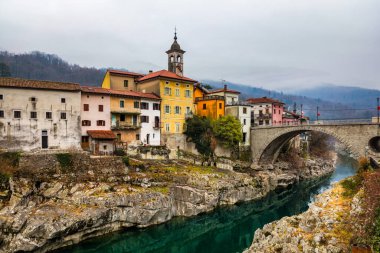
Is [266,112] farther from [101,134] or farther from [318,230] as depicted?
[318,230]

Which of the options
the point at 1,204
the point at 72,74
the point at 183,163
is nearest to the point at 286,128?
the point at 183,163

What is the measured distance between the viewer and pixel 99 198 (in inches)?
1234

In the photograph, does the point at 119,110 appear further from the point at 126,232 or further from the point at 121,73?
the point at 126,232

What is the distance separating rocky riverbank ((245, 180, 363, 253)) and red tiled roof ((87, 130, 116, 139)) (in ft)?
89.3

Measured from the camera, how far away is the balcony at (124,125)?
45.9m

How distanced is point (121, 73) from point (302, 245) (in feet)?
153

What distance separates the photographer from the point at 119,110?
46.6 m

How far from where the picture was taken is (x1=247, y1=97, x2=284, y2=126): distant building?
6975 cm

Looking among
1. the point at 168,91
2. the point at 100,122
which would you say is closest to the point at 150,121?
the point at 168,91

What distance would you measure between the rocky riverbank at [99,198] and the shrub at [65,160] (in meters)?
0.27

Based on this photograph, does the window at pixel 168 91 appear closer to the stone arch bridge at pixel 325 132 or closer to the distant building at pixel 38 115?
the distant building at pixel 38 115

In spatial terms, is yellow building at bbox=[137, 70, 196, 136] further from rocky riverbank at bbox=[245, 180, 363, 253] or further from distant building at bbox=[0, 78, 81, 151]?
rocky riverbank at bbox=[245, 180, 363, 253]

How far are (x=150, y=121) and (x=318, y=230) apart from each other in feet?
120

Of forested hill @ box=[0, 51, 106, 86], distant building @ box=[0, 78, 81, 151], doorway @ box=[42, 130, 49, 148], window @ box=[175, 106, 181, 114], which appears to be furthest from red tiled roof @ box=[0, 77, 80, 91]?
forested hill @ box=[0, 51, 106, 86]
